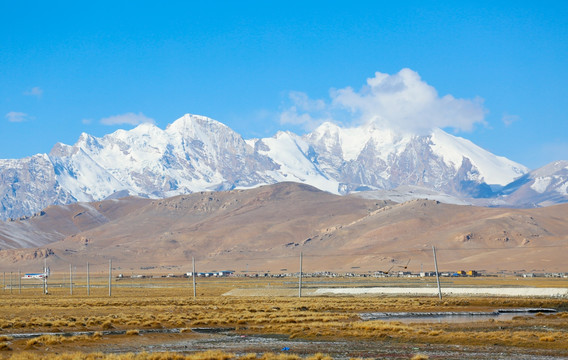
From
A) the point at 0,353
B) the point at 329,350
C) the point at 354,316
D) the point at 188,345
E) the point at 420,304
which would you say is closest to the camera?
the point at 0,353

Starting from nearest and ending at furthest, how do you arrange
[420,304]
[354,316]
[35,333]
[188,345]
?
[188,345] → [35,333] → [354,316] → [420,304]

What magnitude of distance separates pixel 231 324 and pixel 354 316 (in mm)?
10075

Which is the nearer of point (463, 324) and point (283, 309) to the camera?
point (463, 324)

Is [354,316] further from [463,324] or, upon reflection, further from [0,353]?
[0,353]

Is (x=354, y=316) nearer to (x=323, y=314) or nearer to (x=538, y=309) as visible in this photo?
(x=323, y=314)

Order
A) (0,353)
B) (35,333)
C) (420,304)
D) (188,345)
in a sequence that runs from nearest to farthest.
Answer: (0,353) → (188,345) → (35,333) → (420,304)

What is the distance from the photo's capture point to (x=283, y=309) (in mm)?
60281

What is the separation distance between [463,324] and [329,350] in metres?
16.0

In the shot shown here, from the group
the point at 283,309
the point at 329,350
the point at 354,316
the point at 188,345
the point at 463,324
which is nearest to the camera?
the point at 329,350

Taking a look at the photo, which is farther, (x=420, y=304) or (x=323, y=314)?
(x=420, y=304)

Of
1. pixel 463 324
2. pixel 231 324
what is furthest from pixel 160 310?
pixel 463 324

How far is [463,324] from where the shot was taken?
48125mm

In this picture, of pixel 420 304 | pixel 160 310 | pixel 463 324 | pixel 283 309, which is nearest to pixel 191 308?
pixel 160 310

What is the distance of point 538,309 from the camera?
61156 mm
